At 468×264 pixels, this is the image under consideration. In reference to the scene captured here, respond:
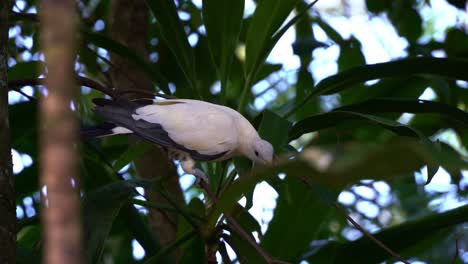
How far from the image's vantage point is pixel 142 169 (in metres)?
2.57

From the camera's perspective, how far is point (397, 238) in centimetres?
195

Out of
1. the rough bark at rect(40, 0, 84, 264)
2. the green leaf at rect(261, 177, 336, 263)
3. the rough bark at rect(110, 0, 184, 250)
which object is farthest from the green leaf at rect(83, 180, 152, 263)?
the rough bark at rect(40, 0, 84, 264)

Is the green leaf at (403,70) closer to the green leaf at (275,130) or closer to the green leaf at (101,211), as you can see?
the green leaf at (275,130)

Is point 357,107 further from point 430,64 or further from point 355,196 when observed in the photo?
point 355,196

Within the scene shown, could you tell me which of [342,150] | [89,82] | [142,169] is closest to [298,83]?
[142,169]

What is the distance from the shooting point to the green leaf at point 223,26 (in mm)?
1987

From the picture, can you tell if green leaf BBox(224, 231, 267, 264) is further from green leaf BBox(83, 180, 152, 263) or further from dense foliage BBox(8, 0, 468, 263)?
green leaf BBox(83, 180, 152, 263)

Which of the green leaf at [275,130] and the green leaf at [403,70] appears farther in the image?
the green leaf at [403,70]

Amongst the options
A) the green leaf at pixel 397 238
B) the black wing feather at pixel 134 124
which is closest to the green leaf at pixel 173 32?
the black wing feather at pixel 134 124

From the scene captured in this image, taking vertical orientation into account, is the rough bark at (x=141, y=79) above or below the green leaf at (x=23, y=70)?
below

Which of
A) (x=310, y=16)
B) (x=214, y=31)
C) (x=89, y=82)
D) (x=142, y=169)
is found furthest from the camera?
(x=310, y=16)

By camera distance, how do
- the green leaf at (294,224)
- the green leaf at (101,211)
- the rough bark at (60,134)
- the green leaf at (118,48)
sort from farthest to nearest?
1. the green leaf at (294,224)
2. the green leaf at (118,48)
3. the green leaf at (101,211)
4. the rough bark at (60,134)

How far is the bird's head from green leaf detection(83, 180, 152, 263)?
0.33 m

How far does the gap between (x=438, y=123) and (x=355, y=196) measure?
60 centimetres
